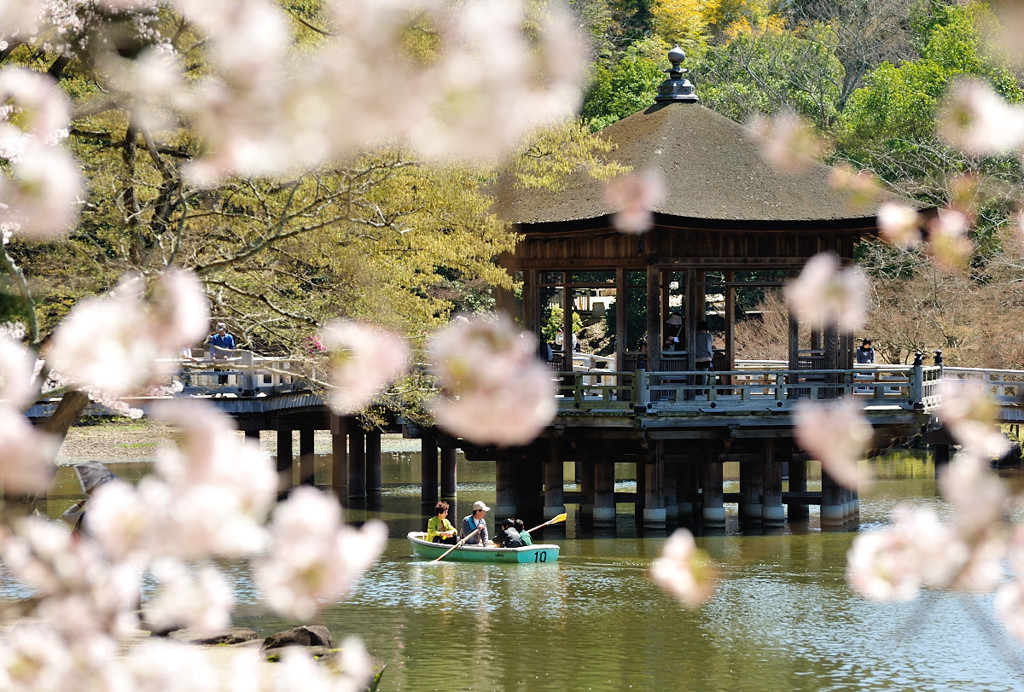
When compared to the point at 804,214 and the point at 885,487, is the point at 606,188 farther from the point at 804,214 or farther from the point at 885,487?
the point at 885,487

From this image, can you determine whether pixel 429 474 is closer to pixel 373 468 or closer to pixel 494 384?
pixel 373 468

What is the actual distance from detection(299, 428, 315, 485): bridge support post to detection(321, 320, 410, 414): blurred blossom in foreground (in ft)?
39.4

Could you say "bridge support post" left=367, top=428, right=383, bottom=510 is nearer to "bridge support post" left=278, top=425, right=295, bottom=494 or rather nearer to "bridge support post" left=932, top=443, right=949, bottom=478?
"bridge support post" left=278, top=425, right=295, bottom=494

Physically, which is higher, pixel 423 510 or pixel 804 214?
pixel 804 214

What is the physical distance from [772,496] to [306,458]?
433 inches

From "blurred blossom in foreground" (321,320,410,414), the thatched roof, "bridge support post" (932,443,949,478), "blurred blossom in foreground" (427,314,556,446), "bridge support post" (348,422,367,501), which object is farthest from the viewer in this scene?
"bridge support post" (932,443,949,478)

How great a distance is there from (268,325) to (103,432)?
79.0ft

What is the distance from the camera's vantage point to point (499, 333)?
3.79m

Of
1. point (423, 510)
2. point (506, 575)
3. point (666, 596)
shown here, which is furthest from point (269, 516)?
point (666, 596)

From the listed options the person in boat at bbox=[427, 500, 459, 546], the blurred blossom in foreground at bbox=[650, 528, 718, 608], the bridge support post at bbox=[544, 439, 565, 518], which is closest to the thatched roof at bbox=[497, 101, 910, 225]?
the bridge support post at bbox=[544, 439, 565, 518]

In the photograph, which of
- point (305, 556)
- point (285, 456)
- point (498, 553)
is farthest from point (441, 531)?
point (305, 556)

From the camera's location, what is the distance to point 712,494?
785 inches

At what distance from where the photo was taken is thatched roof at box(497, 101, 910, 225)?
1938cm

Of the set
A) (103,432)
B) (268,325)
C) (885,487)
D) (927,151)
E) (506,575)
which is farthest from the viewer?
(103,432)
